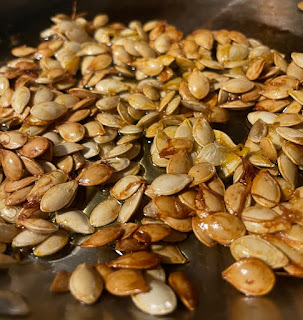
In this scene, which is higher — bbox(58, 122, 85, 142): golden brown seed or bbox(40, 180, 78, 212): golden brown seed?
bbox(58, 122, 85, 142): golden brown seed

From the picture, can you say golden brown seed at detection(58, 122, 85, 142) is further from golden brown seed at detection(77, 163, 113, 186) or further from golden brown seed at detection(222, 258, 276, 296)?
golden brown seed at detection(222, 258, 276, 296)

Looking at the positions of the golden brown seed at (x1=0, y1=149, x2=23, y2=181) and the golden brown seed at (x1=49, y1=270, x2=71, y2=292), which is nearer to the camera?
the golden brown seed at (x1=49, y1=270, x2=71, y2=292)

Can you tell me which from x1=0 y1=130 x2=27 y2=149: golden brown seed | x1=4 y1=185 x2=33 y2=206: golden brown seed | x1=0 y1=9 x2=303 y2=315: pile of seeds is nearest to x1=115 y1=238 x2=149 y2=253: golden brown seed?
x1=0 y1=9 x2=303 y2=315: pile of seeds

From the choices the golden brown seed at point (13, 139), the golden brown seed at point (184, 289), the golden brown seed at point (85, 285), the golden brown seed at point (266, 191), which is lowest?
the golden brown seed at point (85, 285)

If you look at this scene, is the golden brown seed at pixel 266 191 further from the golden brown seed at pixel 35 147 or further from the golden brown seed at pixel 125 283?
the golden brown seed at pixel 35 147

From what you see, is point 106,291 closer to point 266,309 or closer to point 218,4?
point 266,309

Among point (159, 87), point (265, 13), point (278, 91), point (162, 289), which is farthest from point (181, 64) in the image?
point (162, 289)

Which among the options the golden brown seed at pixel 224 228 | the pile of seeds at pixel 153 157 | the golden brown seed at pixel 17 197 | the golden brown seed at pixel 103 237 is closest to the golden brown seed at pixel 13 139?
the pile of seeds at pixel 153 157

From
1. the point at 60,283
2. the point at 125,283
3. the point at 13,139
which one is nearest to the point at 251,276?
the point at 125,283
